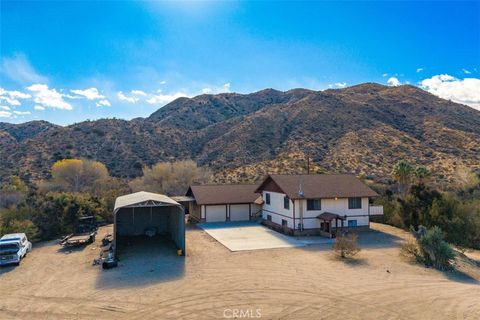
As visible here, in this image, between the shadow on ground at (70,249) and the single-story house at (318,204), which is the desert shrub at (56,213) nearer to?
the shadow on ground at (70,249)

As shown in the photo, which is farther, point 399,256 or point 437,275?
point 399,256

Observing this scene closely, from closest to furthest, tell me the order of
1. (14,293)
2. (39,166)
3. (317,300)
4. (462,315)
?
(462,315), (317,300), (14,293), (39,166)

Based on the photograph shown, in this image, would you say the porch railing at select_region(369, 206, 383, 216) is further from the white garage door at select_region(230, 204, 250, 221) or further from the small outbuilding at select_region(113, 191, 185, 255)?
the small outbuilding at select_region(113, 191, 185, 255)

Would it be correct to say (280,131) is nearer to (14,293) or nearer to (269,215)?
(269,215)

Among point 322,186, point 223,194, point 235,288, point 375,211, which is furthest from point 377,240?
point 223,194

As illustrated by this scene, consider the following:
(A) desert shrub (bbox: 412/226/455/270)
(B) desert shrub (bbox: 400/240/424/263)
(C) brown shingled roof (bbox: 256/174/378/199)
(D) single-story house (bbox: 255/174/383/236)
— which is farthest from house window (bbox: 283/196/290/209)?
(A) desert shrub (bbox: 412/226/455/270)

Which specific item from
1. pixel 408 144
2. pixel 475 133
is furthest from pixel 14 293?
pixel 475 133
